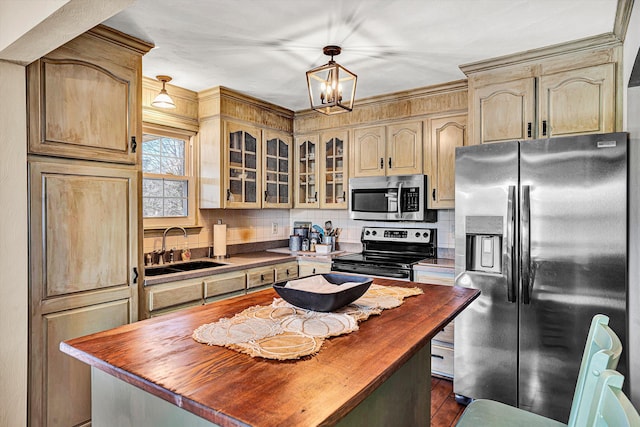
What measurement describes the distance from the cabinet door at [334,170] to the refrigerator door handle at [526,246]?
6.12 ft

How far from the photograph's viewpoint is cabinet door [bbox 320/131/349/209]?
4.04 meters

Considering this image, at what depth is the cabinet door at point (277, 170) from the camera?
Answer: 403 cm

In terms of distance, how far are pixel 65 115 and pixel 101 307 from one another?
111 cm

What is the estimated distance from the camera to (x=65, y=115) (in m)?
2.11

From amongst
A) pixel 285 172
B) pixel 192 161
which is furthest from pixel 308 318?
pixel 285 172

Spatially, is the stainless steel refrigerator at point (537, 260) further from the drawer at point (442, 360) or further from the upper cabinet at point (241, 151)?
the upper cabinet at point (241, 151)

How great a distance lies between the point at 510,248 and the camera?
253 centimetres

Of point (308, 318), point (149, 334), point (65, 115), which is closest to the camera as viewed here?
point (149, 334)

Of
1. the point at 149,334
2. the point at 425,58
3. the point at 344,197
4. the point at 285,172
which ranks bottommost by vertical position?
the point at 149,334

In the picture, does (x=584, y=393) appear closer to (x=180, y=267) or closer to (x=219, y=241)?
(x=180, y=267)

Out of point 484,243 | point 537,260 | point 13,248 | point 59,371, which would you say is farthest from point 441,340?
point 13,248

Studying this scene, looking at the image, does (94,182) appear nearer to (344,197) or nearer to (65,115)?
(65,115)

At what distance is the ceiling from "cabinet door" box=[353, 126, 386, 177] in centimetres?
72

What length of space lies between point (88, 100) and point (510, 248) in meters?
2.74
